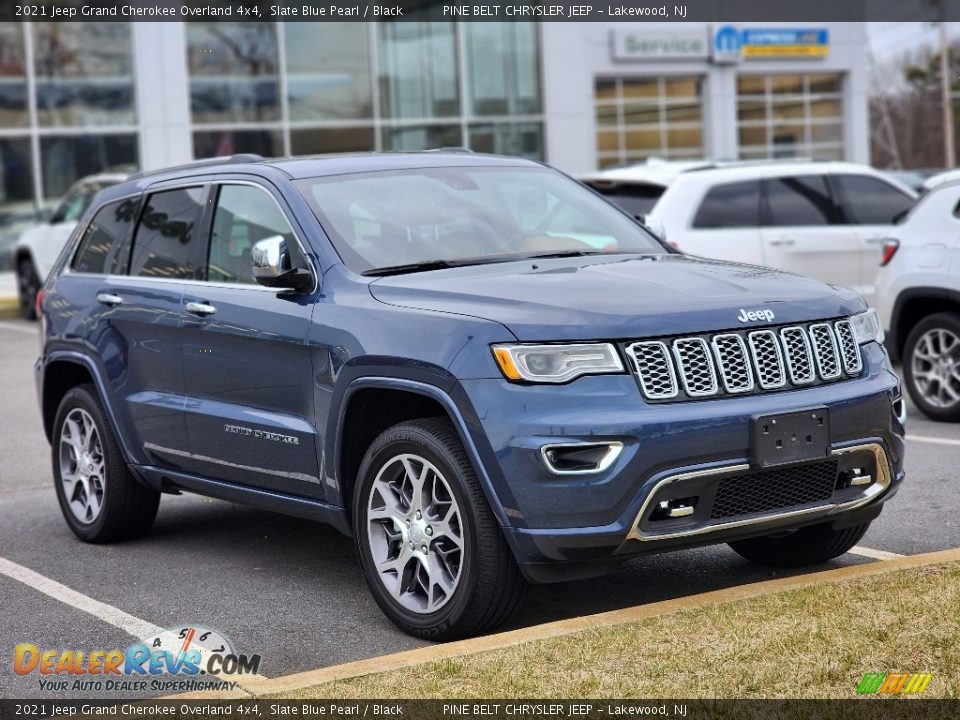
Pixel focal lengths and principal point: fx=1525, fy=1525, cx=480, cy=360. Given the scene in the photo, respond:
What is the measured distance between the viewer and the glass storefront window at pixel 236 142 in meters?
28.9

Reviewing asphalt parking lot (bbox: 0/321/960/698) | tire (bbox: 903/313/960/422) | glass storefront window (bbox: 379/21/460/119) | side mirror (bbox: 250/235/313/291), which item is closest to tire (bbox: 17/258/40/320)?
glass storefront window (bbox: 379/21/460/119)

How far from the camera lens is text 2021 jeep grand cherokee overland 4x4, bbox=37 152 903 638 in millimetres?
5000

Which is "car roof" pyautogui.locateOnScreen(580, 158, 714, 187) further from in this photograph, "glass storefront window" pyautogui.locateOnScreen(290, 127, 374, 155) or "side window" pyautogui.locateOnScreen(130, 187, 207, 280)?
"glass storefront window" pyautogui.locateOnScreen(290, 127, 374, 155)

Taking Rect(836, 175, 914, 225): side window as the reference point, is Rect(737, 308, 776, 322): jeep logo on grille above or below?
below

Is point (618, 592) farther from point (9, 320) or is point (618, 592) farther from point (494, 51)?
point (494, 51)

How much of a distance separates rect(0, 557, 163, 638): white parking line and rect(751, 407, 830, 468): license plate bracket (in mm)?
2381

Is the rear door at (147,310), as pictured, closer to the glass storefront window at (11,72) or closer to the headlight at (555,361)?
the headlight at (555,361)

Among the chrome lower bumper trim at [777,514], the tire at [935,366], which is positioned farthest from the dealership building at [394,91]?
the chrome lower bumper trim at [777,514]

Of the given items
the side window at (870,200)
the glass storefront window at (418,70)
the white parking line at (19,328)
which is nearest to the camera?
the side window at (870,200)

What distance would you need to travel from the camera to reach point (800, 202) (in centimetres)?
1320

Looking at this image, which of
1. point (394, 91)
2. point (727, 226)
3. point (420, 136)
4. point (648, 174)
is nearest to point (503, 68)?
point (420, 136)

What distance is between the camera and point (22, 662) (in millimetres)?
5453

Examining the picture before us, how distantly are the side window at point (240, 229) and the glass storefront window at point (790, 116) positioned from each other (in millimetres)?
29673

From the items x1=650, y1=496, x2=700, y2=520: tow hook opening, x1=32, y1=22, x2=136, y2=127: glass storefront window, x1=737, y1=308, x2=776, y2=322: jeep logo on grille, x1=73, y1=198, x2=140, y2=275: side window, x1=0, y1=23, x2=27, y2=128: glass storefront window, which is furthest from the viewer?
x1=32, y1=22, x2=136, y2=127: glass storefront window
